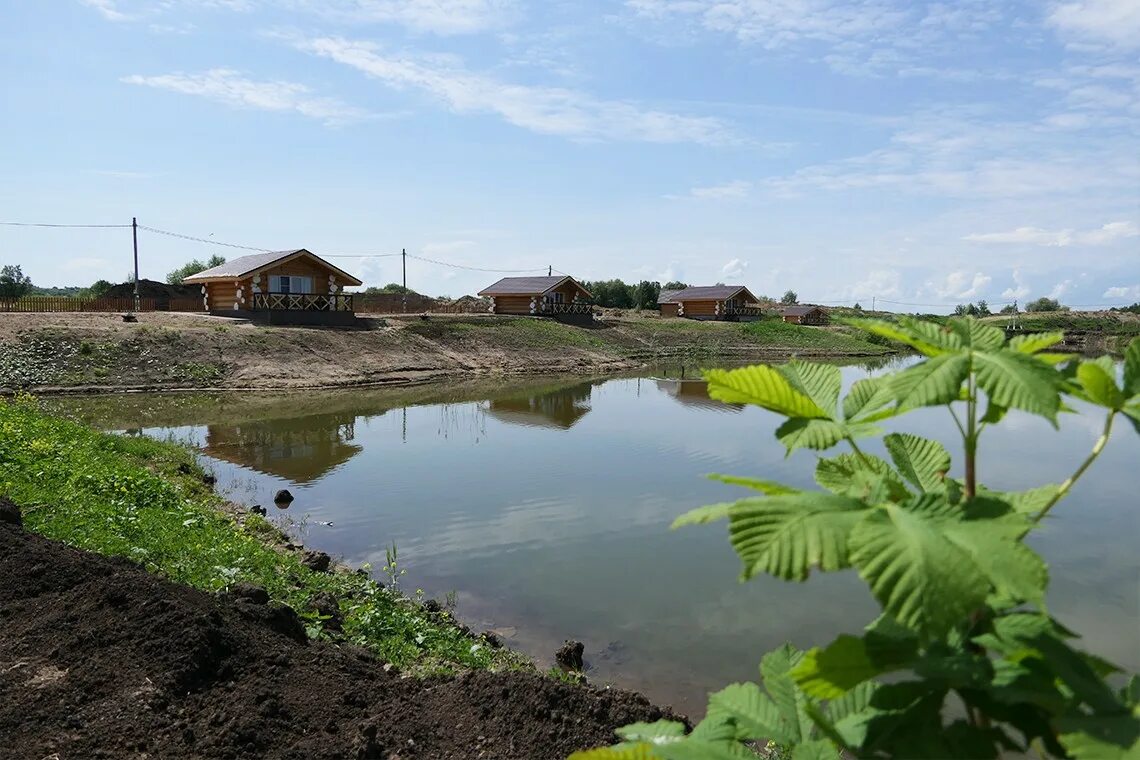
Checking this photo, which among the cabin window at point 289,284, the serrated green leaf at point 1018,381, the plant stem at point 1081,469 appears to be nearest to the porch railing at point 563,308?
the cabin window at point 289,284

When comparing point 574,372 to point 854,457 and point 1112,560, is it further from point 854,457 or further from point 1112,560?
point 854,457

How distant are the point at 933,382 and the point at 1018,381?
0.38ft

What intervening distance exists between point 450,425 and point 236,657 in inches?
707

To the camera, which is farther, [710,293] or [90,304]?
[710,293]

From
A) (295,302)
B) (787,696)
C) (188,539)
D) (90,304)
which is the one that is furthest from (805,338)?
(787,696)

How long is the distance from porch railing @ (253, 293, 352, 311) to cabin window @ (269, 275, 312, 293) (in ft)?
2.77

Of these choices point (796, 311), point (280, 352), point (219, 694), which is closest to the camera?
point (219, 694)

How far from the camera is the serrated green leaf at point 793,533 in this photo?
111 centimetres

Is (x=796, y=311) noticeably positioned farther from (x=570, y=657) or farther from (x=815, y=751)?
(x=815, y=751)

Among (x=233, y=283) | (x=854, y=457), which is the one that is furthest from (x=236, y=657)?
(x=233, y=283)

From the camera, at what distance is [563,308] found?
60219 millimetres

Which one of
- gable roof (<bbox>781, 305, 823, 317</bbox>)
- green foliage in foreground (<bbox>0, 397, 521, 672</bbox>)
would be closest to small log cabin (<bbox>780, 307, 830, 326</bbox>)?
gable roof (<bbox>781, 305, 823, 317</bbox>)

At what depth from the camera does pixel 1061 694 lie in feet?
3.87

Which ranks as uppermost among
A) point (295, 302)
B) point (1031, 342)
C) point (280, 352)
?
point (295, 302)
